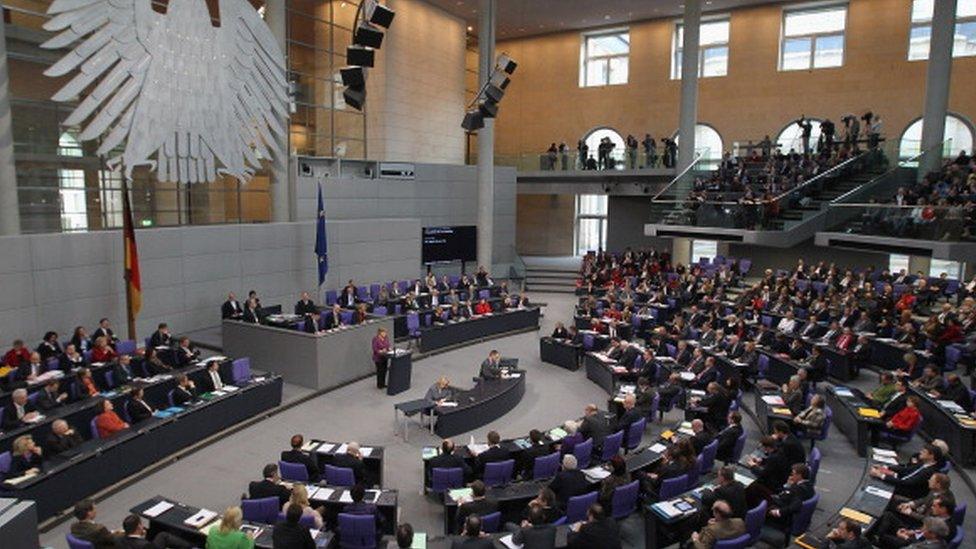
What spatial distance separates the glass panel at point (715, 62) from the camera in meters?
29.8

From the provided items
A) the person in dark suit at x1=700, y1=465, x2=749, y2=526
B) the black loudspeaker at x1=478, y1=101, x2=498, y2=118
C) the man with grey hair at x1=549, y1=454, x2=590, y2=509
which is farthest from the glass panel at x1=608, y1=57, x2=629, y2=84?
the person in dark suit at x1=700, y1=465, x2=749, y2=526

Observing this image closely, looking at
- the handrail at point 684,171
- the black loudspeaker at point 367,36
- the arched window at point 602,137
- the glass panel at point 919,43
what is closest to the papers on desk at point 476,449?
the black loudspeaker at point 367,36

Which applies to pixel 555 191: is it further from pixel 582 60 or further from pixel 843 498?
pixel 843 498

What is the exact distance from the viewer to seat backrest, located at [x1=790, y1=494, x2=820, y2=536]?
24.9 feet

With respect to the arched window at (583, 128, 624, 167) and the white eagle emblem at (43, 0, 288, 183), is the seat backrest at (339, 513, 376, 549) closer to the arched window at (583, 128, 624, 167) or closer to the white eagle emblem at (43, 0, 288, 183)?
the white eagle emblem at (43, 0, 288, 183)

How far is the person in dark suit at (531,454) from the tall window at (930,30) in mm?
24749

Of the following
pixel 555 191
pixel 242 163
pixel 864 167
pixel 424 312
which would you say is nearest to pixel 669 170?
pixel 555 191

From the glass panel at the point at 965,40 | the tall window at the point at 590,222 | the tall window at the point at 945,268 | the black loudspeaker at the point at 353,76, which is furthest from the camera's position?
the tall window at the point at 590,222

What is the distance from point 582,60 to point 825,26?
1090 cm

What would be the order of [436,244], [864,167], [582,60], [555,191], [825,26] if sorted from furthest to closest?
[582,60], [555,191], [825,26], [436,244], [864,167]

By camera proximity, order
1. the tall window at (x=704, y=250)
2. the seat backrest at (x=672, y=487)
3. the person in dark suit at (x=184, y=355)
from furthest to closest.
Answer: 1. the tall window at (x=704, y=250)
2. the person in dark suit at (x=184, y=355)
3. the seat backrest at (x=672, y=487)

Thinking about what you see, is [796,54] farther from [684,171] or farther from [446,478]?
[446,478]

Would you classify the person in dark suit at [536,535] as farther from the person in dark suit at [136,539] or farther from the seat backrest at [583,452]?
the person in dark suit at [136,539]

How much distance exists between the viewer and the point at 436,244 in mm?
25797
